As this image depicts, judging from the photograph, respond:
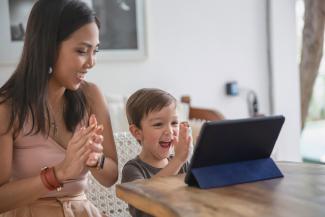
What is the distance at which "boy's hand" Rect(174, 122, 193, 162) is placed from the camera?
1.26 meters

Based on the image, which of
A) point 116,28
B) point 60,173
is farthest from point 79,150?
point 116,28

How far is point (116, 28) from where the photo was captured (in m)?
2.95

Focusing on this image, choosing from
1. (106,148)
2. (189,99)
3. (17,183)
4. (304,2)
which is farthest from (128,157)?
(304,2)

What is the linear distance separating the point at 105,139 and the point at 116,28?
60.0 inches

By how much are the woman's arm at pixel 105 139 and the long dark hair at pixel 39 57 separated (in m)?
0.20

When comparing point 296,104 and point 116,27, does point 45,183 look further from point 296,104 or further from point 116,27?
point 296,104

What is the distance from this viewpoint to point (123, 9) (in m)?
Answer: 2.96

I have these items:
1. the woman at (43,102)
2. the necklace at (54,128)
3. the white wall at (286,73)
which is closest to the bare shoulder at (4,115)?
the woman at (43,102)

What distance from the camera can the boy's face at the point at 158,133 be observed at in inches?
58.9

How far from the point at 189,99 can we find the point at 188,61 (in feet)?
0.89

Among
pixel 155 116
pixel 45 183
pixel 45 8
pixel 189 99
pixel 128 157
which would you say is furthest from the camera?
pixel 189 99

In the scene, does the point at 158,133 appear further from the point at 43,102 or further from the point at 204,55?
the point at 204,55

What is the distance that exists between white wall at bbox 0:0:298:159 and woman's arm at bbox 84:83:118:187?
1297 mm

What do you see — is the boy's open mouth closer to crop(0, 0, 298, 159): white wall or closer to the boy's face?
the boy's face
